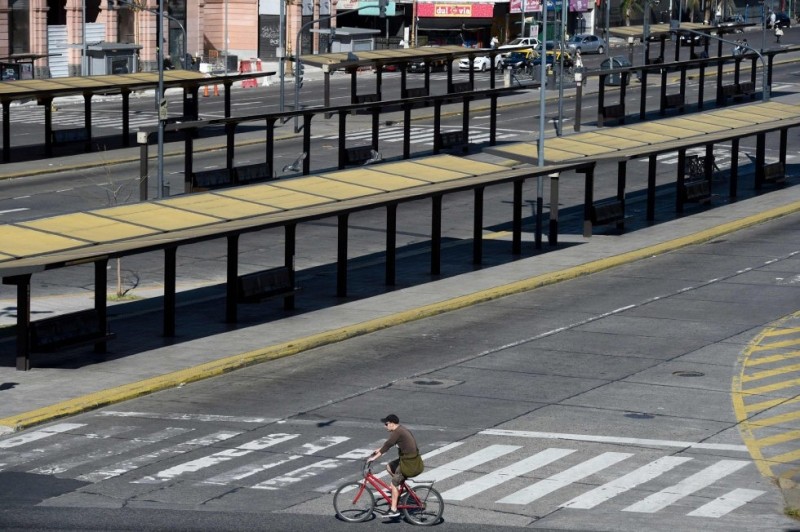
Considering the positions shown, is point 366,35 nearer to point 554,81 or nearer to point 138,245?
point 554,81

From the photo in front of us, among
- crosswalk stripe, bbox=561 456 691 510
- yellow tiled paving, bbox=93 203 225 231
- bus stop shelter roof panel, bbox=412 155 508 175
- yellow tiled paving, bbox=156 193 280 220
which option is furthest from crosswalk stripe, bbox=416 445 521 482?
bus stop shelter roof panel, bbox=412 155 508 175

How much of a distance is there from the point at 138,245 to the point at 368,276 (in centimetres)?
1436

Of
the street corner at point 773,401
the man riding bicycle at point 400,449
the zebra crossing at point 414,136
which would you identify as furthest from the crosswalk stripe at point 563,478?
the zebra crossing at point 414,136

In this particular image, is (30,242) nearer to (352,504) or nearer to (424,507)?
(352,504)

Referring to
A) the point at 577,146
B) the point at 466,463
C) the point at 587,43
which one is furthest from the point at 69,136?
Result: the point at 587,43

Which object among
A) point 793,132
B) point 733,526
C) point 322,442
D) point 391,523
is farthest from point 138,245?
point 793,132

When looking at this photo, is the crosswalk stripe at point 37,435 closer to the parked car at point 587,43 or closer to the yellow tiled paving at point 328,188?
the yellow tiled paving at point 328,188

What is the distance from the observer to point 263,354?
122 ft

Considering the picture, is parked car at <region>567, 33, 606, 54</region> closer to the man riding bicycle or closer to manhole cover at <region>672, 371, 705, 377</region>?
manhole cover at <region>672, 371, 705, 377</region>

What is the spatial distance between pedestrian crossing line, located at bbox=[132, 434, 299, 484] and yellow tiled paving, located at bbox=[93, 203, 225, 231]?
35.6 ft

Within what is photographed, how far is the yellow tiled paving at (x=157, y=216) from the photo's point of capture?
39625 mm

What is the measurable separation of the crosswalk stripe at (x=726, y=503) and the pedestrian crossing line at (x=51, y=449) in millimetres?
11655

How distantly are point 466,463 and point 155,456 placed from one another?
5795 millimetres

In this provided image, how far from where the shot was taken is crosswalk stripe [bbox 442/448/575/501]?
2647cm
